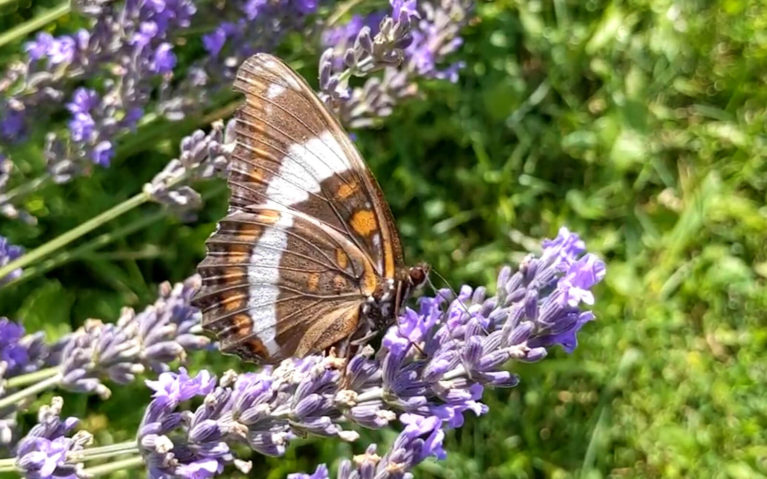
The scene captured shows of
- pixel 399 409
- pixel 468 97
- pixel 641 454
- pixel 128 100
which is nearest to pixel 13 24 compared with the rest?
pixel 128 100

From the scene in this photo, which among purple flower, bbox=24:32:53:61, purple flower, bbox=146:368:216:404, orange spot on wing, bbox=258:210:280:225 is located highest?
purple flower, bbox=24:32:53:61

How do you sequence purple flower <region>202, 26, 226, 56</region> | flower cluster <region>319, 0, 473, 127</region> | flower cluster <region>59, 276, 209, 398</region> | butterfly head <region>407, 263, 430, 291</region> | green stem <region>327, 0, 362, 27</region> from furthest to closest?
green stem <region>327, 0, 362, 27</region> < purple flower <region>202, 26, 226, 56</region> < flower cluster <region>319, 0, 473, 127</region> < flower cluster <region>59, 276, 209, 398</region> < butterfly head <region>407, 263, 430, 291</region>

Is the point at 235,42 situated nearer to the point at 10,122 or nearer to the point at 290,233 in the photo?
the point at 10,122

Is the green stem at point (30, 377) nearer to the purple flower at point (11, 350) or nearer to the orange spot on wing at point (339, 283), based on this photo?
the purple flower at point (11, 350)

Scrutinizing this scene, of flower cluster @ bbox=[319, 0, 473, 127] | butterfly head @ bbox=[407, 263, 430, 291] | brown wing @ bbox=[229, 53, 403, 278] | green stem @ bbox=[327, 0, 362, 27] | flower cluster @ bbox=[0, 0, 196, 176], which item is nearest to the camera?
brown wing @ bbox=[229, 53, 403, 278]

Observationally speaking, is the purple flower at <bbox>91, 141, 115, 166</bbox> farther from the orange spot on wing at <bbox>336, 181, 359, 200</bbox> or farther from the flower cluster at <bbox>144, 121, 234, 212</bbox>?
the orange spot on wing at <bbox>336, 181, 359, 200</bbox>

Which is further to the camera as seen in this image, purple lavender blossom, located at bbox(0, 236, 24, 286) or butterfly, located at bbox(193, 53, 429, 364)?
purple lavender blossom, located at bbox(0, 236, 24, 286)

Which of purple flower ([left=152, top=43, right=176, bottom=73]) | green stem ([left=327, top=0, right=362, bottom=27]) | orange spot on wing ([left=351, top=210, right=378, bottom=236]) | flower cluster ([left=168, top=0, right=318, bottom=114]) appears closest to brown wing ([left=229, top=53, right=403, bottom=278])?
orange spot on wing ([left=351, top=210, right=378, bottom=236])

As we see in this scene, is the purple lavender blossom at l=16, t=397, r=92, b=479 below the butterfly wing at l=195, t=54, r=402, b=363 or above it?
below
